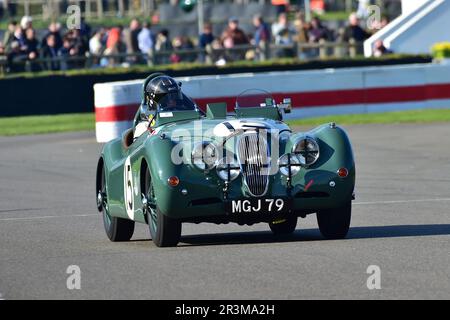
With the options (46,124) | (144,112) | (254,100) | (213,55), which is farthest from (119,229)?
(213,55)

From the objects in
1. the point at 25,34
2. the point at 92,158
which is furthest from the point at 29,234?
the point at 25,34

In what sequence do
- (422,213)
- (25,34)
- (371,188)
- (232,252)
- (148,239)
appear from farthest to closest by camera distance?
(25,34) < (371,188) < (422,213) < (148,239) < (232,252)

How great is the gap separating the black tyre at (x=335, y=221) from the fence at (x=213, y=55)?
61.0 ft

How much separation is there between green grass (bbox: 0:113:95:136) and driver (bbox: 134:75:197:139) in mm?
13611

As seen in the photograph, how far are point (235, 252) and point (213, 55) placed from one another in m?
21.5

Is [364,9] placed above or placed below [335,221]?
above

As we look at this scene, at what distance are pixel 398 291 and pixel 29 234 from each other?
15.7 feet

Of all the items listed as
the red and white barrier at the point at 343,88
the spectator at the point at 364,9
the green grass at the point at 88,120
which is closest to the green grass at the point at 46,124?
the green grass at the point at 88,120

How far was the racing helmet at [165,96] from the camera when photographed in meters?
11.2

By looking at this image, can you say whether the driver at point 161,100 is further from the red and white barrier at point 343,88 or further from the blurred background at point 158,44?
the blurred background at point 158,44

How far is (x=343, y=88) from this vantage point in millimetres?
24953

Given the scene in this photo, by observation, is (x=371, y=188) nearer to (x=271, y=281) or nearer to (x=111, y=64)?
(x=271, y=281)

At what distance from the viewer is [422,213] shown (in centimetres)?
1212

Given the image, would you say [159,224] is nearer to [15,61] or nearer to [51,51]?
[15,61]
